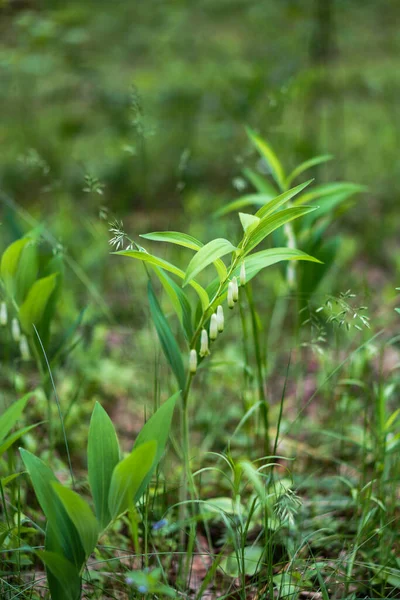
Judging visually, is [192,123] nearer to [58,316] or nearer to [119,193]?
[119,193]

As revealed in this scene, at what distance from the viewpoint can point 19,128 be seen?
462cm

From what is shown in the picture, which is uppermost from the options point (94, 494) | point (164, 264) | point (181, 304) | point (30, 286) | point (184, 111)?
point (164, 264)

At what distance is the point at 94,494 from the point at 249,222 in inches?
23.2

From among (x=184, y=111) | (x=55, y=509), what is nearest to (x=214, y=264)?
(x=55, y=509)

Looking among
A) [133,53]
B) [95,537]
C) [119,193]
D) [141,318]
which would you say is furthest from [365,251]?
[95,537]

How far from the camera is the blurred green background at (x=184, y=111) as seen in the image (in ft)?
11.0

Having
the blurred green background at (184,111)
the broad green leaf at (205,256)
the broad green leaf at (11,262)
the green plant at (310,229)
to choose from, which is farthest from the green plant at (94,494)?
the blurred green background at (184,111)

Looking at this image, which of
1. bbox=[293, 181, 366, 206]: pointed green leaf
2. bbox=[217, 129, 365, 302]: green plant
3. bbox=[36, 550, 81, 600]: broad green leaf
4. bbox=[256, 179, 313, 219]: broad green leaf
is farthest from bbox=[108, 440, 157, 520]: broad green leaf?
bbox=[293, 181, 366, 206]: pointed green leaf

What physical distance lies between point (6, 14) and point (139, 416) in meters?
2.23

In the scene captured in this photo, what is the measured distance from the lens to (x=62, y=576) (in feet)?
3.16

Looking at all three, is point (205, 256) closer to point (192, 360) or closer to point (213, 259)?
point (213, 259)

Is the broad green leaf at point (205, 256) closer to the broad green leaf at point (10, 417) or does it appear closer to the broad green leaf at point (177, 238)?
the broad green leaf at point (177, 238)

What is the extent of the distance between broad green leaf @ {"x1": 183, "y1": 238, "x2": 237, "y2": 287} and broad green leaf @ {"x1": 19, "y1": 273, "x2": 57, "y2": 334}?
→ 548mm

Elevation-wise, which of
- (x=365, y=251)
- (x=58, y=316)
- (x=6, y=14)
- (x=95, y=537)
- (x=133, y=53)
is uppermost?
(x=6, y=14)
